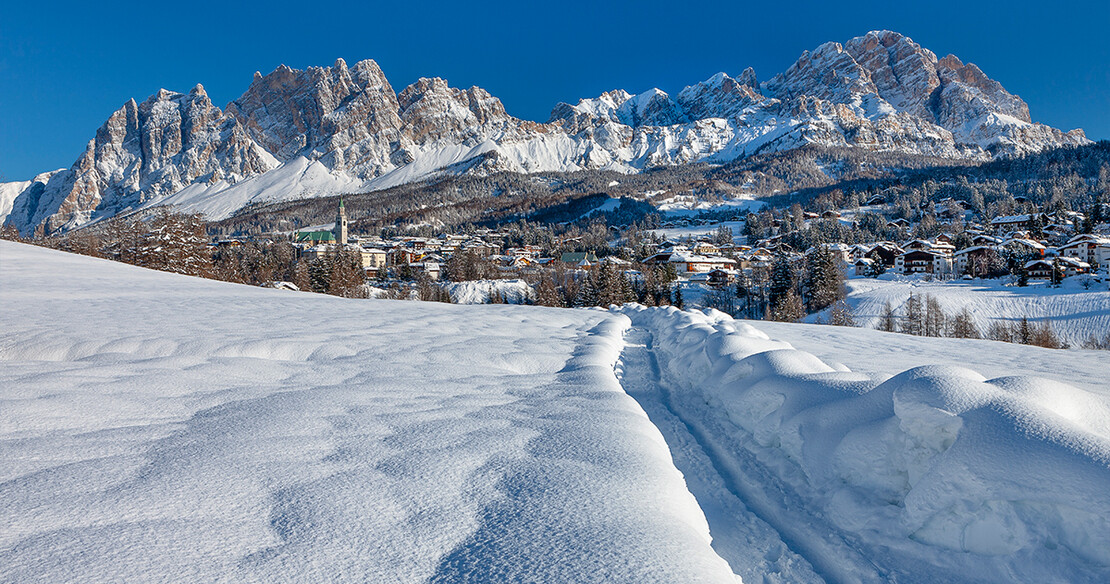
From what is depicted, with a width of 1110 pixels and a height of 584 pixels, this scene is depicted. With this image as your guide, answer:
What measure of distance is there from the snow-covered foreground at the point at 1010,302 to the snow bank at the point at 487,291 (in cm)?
3388

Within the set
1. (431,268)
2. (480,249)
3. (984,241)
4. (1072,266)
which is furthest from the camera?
(480,249)

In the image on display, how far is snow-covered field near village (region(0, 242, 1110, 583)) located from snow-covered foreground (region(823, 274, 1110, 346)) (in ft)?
152

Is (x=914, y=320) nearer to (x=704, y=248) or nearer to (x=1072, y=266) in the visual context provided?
(x=1072, y=266)

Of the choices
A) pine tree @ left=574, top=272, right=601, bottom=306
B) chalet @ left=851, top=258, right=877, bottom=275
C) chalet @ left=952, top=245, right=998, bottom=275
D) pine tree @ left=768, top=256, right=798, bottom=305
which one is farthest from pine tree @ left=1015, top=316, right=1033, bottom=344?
chalet @ left=851, top=258, right=877, bottom=275

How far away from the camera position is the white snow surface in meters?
2.01

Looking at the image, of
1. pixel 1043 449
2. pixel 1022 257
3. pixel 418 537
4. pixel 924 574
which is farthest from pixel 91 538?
pixel 1022 257

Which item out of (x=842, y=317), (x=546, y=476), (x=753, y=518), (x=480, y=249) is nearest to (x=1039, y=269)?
(x=842, y=317)

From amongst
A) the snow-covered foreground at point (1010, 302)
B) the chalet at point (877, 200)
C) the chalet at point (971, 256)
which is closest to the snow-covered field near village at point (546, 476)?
the snow-covered foreground at point (1010, 302)

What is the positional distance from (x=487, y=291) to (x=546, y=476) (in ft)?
193

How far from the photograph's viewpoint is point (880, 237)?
345ft

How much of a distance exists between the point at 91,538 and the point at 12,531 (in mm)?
382

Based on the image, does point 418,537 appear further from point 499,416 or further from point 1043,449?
point 1043,449

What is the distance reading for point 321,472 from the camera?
293 cm

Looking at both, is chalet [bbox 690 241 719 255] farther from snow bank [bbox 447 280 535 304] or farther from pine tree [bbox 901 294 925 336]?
pine tree [bbox 901 294 925 336]
